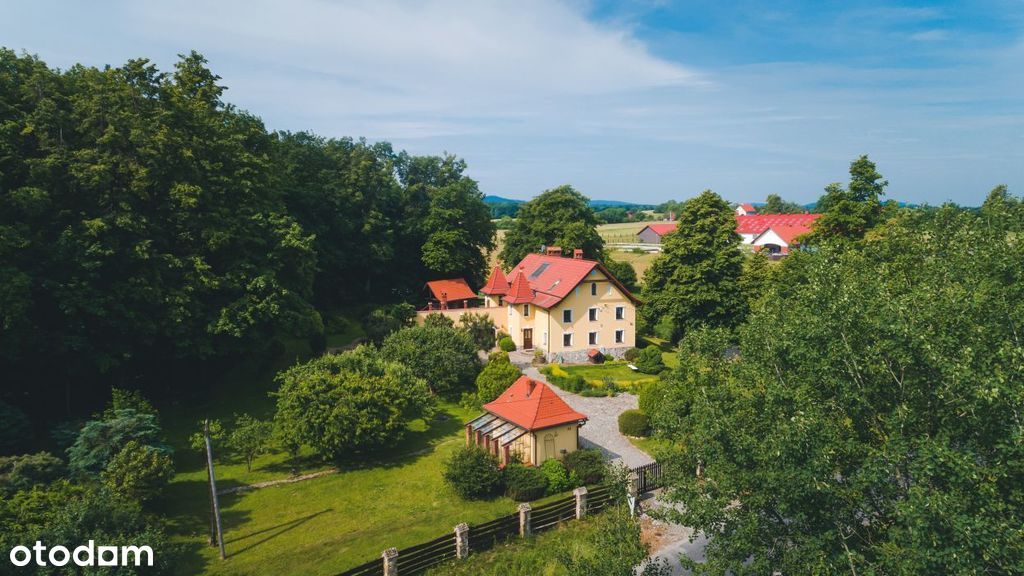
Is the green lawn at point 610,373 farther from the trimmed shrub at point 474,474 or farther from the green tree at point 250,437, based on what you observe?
the green tree at point 250,437

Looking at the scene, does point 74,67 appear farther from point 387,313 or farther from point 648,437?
point 648,437

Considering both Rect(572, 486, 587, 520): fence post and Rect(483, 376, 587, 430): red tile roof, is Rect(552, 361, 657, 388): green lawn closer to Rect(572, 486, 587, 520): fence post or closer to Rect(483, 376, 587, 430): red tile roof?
Rect(483, 376, 587, 430): red tile roof

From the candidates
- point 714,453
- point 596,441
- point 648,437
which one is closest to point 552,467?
point 596,441

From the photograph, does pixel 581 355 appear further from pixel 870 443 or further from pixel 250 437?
pixel 870 443

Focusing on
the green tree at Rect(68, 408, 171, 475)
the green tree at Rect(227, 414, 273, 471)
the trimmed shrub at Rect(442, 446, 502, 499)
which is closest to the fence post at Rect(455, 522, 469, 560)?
the trimmed shrub at Rect(442, 446, 502, 499)

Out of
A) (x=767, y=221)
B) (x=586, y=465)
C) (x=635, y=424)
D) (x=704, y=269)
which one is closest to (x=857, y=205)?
(x=704, y=269)

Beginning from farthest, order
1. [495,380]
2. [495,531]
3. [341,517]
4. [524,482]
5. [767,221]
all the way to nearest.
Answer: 1. [767,221]
2. [495,380]
3. [524,482]
4. [341,517]
5. [495,531]
